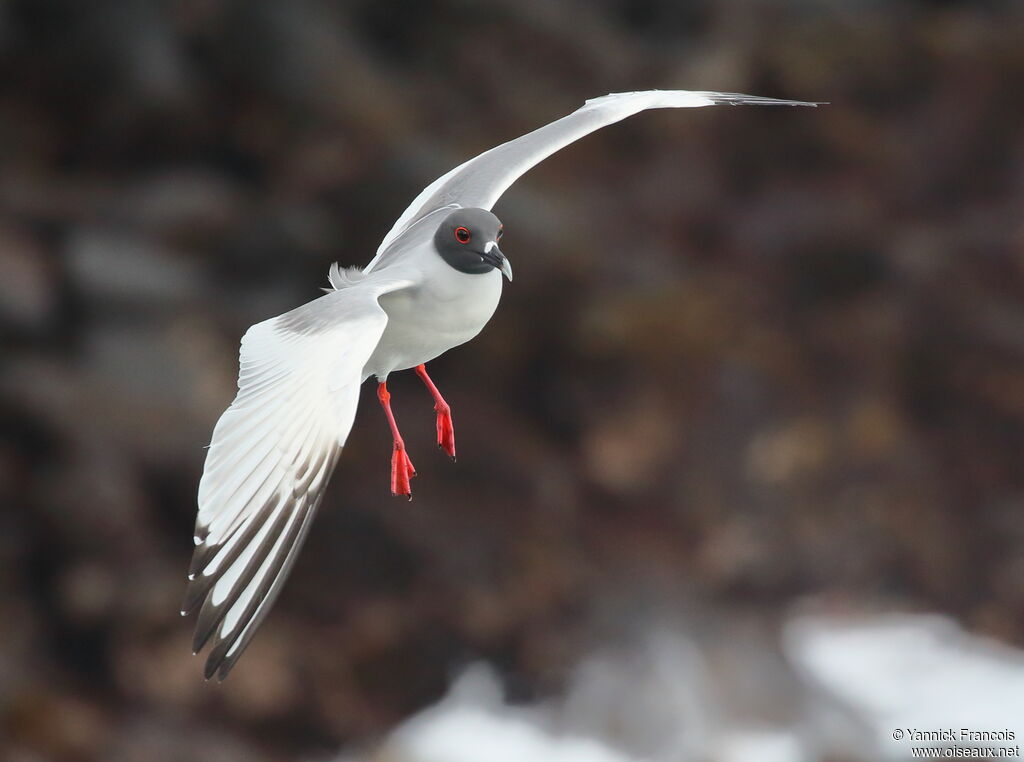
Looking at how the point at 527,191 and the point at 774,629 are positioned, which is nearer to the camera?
the point at 527,191

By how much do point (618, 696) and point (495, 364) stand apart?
231 centimetres

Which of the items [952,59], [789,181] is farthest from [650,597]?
[952,59]

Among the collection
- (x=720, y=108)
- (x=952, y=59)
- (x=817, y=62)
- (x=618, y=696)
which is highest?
(x=952, y=59)

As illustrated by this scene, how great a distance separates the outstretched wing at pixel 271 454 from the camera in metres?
1.49

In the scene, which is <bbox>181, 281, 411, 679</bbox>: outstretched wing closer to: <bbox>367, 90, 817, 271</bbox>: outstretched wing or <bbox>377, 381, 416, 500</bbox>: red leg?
<bbox>377, 381, 416, 500</bbox>: red leg

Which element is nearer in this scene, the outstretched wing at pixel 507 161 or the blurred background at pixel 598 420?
the outstretched wing at pixel 507 161

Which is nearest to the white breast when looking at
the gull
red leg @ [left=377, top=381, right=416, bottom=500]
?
the gull

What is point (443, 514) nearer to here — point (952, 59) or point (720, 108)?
point (720, 108)

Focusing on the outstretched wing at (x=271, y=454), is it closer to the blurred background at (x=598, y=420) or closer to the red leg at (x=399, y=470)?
the red leg at (x=399, y=470)

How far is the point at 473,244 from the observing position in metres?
1.62

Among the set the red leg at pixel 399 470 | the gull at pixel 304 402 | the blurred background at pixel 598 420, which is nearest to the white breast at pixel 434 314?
the gull at pixel 304 402

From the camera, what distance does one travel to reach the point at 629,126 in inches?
281

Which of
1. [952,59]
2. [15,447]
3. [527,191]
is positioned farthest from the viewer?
[952,59]

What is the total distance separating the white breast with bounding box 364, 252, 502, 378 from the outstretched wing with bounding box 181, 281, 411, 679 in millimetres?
56
